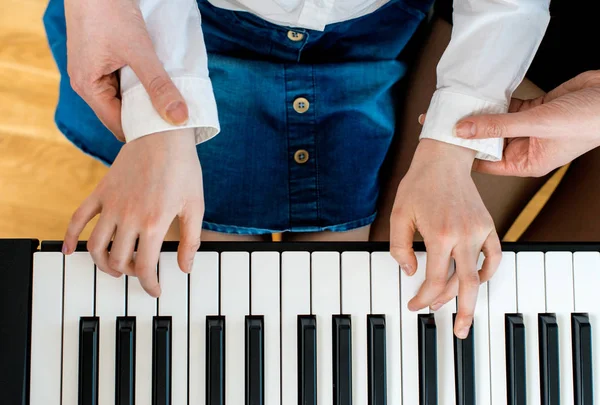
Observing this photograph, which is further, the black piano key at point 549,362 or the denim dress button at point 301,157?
the denim dress button at point 301,157

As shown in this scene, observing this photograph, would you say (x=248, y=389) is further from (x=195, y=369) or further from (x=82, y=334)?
(x=82, y=334)

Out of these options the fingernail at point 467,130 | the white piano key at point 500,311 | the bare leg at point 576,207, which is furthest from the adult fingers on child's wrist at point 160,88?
the bare leg at point 576,207

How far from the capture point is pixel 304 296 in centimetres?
71

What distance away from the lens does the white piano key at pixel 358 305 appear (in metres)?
0.71

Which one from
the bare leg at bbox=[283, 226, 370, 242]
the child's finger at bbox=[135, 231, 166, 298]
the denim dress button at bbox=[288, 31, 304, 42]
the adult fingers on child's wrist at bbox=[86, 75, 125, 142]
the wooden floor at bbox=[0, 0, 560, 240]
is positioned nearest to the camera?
the child's finger at bbox=[135, 231, 166, 298]

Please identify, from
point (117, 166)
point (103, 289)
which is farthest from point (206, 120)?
point (103, 289)

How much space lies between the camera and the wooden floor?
1156 millimetres

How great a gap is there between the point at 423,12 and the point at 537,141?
307 mm

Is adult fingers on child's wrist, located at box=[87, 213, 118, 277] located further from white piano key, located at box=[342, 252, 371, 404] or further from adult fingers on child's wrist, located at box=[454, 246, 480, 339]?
adult fingers on child's wrist, located at box=[454, 246, 480, 339]

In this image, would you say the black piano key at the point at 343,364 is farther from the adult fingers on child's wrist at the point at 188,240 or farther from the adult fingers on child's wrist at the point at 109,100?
the adult fingers on child's wrist at the point at 109,100

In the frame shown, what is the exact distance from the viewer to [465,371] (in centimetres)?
71

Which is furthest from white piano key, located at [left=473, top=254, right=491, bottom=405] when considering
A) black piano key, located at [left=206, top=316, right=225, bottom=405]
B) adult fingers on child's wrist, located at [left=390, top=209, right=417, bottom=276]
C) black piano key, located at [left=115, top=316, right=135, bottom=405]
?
black piano key, located at [left=115, top=316, right=135, bottom=405]

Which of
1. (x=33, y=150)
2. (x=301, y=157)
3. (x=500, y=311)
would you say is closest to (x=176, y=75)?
(x=301, y=157)

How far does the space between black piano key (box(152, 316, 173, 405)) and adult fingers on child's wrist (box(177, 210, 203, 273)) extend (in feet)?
0.25
